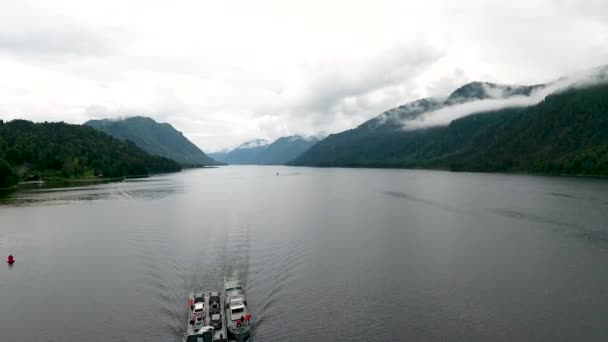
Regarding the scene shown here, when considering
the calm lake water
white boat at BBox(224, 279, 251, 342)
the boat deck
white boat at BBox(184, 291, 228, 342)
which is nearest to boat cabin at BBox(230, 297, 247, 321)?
white boat at BBox(224, 279, 251, 342)

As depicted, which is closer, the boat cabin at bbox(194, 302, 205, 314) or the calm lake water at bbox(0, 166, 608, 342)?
the boat cabin at bbox(194, 302, 205, 314)

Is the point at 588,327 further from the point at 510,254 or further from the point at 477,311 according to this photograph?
the point at 510,254

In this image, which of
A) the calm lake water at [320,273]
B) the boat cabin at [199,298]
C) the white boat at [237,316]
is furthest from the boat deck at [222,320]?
the calm lake water at [320,273]

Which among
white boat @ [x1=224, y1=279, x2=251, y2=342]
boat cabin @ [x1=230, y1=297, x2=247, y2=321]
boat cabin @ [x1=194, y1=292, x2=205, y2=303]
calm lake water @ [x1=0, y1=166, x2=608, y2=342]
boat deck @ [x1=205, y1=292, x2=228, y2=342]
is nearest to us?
boat deck @ [x1=205, y1=292, x2=228, y2=342]

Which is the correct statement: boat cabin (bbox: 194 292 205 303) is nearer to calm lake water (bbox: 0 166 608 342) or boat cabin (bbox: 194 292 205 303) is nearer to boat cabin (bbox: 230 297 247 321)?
calm lake water (bbox: 0 166 608 342)

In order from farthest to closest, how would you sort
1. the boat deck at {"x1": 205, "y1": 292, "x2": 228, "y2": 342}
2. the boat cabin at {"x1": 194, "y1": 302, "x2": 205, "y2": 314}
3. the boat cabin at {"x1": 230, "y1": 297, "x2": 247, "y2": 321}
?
1. the boat cabin at {"x1": 194, "y1": 302, "x2": 205, "y2": 314}
2. the boat cabin at {"x1": 230, "y1": 297, "x2": 247, "y2": 321}
3. the boat deck at {"x1": 205, "y1": 292, "x2": 228, "y2": 342}

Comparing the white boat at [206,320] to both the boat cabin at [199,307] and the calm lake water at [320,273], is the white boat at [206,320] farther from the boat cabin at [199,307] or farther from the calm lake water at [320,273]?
the calm lake water at [320,273]

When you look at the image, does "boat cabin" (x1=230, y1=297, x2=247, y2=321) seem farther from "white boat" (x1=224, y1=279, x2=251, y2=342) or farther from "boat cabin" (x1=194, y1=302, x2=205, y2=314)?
"boat cabin" (x1=194, y1=302, x2=205, y2=314)

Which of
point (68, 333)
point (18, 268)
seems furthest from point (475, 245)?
point (18, 268)

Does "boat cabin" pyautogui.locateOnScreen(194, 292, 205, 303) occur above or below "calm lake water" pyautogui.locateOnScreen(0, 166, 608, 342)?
above

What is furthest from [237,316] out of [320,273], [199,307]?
[320,273]
